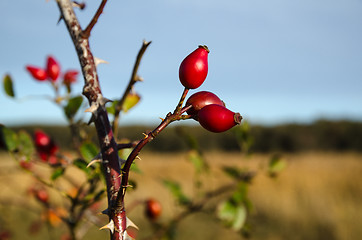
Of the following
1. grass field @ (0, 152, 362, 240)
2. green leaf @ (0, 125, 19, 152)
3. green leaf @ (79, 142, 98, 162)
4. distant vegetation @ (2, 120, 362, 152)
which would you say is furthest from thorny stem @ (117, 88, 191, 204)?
distant vegetation @ (2, 120, 362, 152)

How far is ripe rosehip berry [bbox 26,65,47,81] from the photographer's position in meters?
0.78

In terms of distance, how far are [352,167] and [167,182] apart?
535cm

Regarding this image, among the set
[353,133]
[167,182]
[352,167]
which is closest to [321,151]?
[353,133]

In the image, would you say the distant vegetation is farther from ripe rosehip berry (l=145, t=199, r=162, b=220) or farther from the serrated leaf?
the serrated leaf

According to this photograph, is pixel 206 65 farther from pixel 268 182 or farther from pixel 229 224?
pixel 268 182

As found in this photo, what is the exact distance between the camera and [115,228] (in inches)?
11.4

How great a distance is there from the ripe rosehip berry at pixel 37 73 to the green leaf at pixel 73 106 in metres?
0.24

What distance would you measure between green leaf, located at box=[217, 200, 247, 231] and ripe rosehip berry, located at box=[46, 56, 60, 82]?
483mm

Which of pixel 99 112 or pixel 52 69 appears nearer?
pixel 99 112

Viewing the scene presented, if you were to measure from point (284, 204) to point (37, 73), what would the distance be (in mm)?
3650

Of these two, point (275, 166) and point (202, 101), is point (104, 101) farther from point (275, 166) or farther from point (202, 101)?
point (275, 166)

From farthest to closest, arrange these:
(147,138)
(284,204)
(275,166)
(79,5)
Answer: (284,204), (275,166), (79,5), (147,138)

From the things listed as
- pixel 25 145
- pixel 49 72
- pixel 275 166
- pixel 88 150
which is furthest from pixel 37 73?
pixel 275 166

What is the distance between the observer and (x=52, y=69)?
786 millimetres
